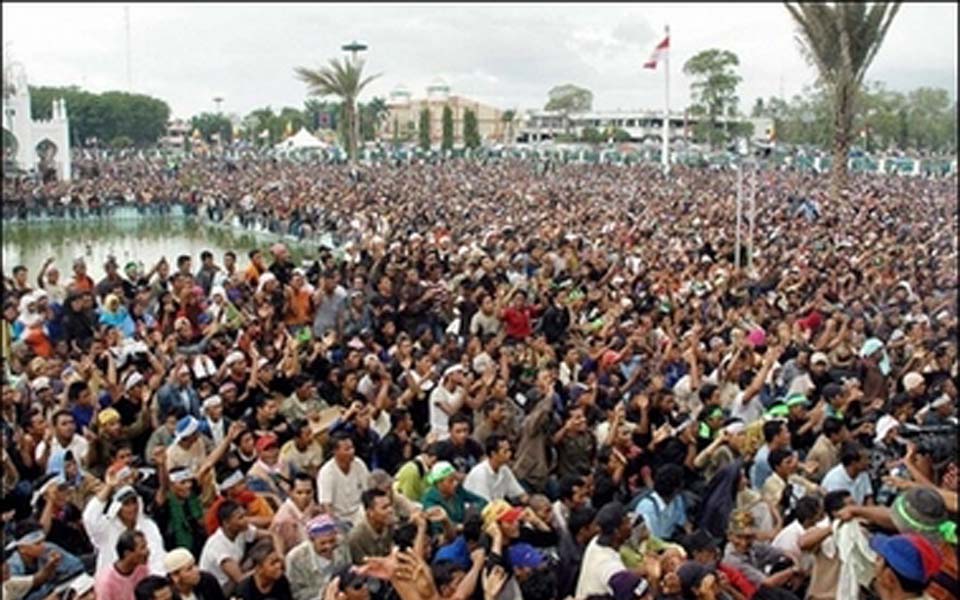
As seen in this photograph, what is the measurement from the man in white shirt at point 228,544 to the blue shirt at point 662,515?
1625 millimetres

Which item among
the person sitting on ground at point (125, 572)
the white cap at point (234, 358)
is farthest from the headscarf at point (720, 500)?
the white cap at point (234, 358)

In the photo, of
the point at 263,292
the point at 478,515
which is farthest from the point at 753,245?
the point at 478,515

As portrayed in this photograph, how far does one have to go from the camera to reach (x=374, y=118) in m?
67.9

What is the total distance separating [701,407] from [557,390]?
2.84ft

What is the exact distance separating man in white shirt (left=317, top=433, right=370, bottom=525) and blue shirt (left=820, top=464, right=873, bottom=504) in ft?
6.98

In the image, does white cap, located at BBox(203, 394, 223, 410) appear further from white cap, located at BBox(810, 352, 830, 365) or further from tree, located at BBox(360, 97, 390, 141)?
tree, located at BBox(360, 97, 390, 141)

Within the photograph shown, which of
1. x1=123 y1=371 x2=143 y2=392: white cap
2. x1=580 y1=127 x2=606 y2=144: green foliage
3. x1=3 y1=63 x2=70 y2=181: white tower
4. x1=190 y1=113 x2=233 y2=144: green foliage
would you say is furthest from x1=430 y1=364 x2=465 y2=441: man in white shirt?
x1=190 y1=113 x2=233 y2=144: green foliage

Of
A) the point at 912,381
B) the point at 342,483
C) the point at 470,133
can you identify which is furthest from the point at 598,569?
the point at 470,133

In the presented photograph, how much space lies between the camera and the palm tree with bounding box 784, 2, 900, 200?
654cm

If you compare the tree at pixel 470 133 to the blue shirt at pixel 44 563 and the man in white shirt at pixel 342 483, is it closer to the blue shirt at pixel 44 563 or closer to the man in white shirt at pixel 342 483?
the man in white shirt at pixel 342 483

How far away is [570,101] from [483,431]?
214ft

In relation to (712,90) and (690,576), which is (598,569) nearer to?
(690,576)

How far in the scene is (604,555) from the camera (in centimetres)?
368

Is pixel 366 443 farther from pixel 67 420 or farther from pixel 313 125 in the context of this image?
pixel 313 125
